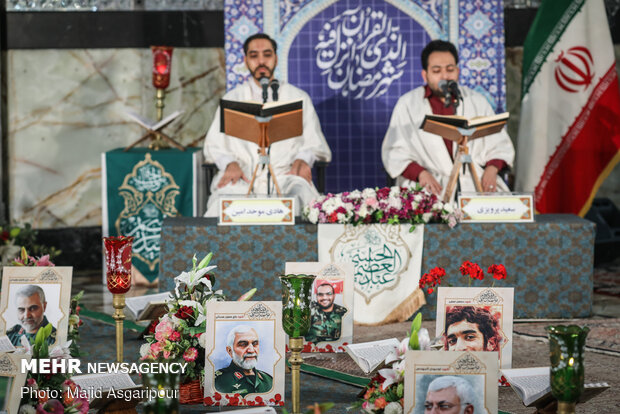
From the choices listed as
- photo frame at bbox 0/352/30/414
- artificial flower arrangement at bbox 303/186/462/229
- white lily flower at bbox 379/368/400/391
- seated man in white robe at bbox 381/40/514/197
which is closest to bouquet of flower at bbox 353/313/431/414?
white lily flower at bbox 379/368/400/391

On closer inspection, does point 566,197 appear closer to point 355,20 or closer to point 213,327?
point 355,20

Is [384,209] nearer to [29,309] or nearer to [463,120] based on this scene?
[463,120]

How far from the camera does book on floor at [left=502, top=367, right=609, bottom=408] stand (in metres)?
2.77

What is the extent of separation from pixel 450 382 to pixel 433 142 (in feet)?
12.4

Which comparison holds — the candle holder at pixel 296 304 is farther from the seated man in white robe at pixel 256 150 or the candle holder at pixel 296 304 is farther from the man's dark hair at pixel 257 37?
the man's dark hair at pixel 257 37

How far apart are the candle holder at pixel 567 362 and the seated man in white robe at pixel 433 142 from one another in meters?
3.64

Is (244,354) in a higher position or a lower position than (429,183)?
lower

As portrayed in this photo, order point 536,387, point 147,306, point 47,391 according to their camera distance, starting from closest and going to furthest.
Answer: point 47,391, point 536,387, point 147,306

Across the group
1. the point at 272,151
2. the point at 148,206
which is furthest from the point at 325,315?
the point at 148,206

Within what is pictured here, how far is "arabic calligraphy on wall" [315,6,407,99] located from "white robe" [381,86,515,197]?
99cm

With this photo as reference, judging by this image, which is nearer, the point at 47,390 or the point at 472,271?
the point at 47,390

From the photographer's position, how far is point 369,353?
3.68 metres

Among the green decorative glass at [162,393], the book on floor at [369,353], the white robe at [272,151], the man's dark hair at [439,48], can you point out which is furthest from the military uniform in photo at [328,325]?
the man's dark hair at [439,48]

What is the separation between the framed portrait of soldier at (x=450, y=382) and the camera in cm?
251
